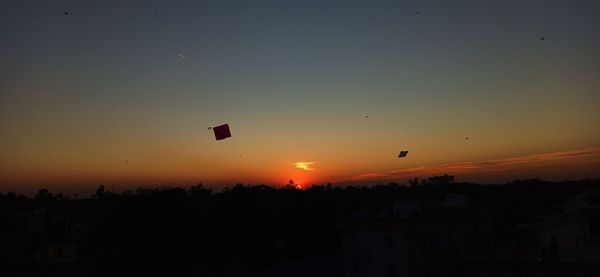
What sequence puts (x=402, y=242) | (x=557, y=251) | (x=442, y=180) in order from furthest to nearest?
(x=442, y=180), (x=402, y=242), (x=557, y=251)

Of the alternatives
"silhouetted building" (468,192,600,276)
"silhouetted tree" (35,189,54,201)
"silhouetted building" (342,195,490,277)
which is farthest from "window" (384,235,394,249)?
"silhouetted tree" (35,189,54,201)

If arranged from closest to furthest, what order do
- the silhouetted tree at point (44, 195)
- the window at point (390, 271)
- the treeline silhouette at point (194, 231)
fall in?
the window at point (390, 271) < the treeline silhouette at point (194, 231) < the silhouetted tree at point (44, 195)

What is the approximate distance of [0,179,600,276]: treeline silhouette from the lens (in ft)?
85.5

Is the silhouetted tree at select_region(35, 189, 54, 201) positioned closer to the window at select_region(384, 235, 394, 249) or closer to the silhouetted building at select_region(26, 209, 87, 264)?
the silhouetted building at select_region(26, 209, 87, 264)

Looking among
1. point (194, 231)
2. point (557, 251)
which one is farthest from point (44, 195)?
point (557, 251)

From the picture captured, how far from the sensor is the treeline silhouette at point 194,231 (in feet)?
85.5

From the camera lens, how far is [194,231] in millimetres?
29172

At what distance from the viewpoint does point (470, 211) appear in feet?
105

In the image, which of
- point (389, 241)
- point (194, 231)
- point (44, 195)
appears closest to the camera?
point (389, 241)

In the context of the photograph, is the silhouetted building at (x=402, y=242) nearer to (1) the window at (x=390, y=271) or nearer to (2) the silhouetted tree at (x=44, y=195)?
(1) the window at (x=390, y=271)

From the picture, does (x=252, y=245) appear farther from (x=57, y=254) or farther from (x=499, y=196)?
(x=499, y=196)

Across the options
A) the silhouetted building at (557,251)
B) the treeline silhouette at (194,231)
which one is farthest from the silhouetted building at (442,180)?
the silhouetted building at (557,251)

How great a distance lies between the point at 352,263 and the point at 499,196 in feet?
155

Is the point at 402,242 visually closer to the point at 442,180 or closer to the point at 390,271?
the point at 390,271
